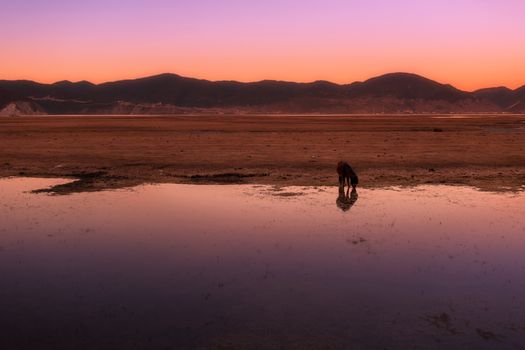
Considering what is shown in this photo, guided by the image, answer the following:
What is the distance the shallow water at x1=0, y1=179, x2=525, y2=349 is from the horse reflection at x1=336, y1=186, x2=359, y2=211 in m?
0.19

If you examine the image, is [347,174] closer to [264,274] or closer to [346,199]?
[346,199]

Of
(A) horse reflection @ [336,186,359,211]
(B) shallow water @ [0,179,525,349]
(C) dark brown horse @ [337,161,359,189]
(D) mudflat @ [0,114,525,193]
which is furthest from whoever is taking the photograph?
(D) mudflat @ [0,114,525,193]

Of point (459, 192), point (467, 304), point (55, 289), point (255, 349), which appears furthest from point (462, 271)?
point (459, 192)

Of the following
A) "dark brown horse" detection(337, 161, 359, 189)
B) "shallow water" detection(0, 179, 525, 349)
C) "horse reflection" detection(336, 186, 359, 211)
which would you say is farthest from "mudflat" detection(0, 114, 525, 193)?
"shallow water" detection(0, 179, 525, 349)

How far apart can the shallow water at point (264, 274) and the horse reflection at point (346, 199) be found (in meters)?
0.19

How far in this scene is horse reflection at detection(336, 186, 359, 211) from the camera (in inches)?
742

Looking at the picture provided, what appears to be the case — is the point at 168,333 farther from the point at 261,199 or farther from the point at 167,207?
the point at 261,199

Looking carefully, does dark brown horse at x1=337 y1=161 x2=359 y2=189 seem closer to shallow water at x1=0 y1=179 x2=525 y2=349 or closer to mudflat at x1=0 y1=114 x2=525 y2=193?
mudflat at x1=0 y1=114 x2=525 y2=193

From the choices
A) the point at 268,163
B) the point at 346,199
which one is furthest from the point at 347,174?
the point at 268,163

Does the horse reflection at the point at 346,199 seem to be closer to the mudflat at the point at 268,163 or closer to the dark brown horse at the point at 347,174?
the dark brown horse at the point at 347,174

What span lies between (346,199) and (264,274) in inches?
380

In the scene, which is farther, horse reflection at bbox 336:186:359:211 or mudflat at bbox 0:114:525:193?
mudflat at bbox 0:114:525:193

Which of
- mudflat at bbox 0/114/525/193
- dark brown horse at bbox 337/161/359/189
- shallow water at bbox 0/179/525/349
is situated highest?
dark brown horse at bbox 337/161/359/189

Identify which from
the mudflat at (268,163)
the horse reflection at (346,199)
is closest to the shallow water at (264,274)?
the horse reflection at (346,199)
